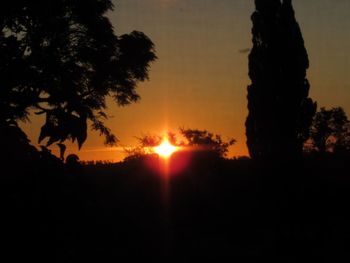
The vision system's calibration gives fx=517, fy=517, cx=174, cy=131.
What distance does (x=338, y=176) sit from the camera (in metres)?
32.8

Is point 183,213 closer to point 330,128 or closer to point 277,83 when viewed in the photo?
point 277,83

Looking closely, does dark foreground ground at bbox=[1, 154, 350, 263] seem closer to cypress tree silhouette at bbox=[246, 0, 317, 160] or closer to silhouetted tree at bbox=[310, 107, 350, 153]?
cypress tree silhouette at bbox=[246, 0, 317, 160]

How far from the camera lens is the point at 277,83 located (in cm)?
3450

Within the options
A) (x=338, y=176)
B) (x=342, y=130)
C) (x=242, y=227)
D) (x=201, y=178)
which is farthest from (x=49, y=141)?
(x=342, y=130)

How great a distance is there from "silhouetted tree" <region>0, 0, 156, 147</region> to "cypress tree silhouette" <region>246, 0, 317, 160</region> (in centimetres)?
1018

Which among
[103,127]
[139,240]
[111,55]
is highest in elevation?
[111,55]

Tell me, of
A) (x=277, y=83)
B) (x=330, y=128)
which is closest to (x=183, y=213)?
(x=277, y=83)

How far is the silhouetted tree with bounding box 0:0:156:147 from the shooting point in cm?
299

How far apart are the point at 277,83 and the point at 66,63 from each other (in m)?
23.3

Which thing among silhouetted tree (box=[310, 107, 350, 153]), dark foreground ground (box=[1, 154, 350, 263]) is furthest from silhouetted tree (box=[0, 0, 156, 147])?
silhouetted tree (box=[310, 107, 350, 153])

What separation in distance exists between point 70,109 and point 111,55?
21.9 m

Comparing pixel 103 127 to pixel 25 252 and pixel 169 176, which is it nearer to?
pixel 169 176

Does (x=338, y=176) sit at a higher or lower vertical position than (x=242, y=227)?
higher

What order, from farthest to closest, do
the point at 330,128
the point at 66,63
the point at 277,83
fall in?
the point at 330,128
the point at 277,83
the point at 66,63
